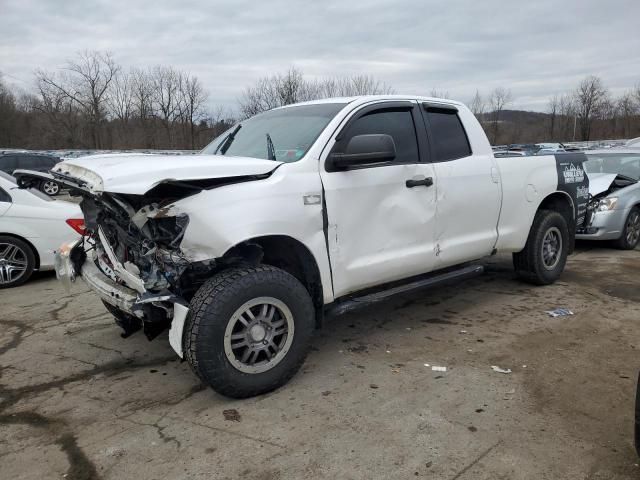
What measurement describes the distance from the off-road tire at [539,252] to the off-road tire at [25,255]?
19.3 feet

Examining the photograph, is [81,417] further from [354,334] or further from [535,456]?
[535,456]

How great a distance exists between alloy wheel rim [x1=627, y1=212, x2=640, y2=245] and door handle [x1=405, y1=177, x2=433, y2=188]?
5.60 metres

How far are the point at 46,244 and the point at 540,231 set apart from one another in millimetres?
5942

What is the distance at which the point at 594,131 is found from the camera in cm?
6625

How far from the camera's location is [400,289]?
4.16 metres

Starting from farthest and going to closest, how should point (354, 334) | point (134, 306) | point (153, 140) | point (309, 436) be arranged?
point (153, 140)
point (354, 334)
point (134, 306)
point (309, 436)

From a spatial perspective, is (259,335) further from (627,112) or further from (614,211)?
(627,112)

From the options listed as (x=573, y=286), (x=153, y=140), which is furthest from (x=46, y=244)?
(x=153, y=140)

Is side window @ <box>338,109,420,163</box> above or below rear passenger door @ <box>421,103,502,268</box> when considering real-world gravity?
above

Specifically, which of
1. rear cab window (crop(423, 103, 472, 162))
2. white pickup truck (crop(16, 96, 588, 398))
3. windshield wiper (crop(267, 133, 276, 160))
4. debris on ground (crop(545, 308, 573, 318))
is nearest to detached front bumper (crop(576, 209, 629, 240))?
debris on ground (crop(545, 308, 573, 318))

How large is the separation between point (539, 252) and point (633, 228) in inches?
148

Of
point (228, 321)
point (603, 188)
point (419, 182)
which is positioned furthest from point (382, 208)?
point (603, 188)

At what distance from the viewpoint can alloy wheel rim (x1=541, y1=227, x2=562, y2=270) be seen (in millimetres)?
5707

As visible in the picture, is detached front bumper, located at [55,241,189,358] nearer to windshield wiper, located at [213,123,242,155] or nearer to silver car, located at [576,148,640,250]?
windshield wiper, located at [213,123,242,155]
